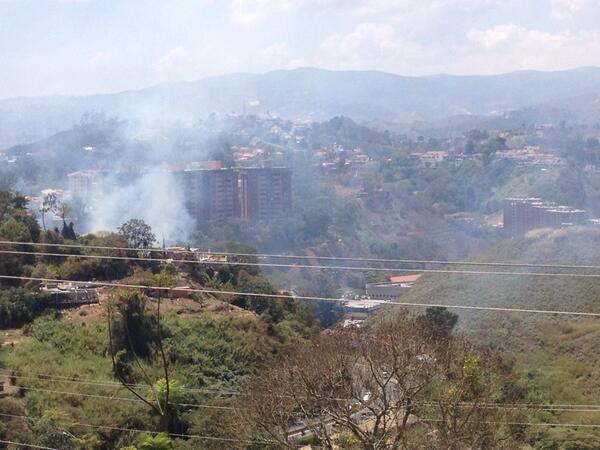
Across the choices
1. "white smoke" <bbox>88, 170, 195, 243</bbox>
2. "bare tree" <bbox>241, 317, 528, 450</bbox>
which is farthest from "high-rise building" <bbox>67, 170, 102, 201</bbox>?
"bare tree" <bbox>241, 317, 528, 450</bbox>

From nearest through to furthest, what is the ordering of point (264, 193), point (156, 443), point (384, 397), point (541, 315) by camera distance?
1. point (384, 397)
2. point (156, 443)
3. point (541, 315)
4. point (264, 193)

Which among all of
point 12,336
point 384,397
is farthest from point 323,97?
point 384,397

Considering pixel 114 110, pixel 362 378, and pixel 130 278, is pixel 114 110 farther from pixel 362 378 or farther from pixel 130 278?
pixel 362 378

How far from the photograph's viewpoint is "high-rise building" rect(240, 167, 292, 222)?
36.9 metres

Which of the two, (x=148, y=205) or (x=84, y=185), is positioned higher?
(x=84, y=185)

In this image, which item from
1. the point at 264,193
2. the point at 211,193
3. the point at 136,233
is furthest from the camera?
the point at 264,193

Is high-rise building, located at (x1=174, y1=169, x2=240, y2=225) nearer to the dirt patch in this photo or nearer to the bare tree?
the dirt patch

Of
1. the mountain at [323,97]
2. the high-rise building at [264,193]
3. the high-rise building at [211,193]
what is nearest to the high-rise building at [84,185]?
the high-rise building at [211,193]

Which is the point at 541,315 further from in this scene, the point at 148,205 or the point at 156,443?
the point at 148,205

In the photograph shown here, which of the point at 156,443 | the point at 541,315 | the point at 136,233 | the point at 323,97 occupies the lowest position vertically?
the point at 541,315

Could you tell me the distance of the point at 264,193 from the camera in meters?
37.2

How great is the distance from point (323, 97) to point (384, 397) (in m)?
87.5

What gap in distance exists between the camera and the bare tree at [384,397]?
750 cm

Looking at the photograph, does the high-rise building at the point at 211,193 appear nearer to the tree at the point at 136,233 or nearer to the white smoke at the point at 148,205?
the white smoke at the point at 148,205
